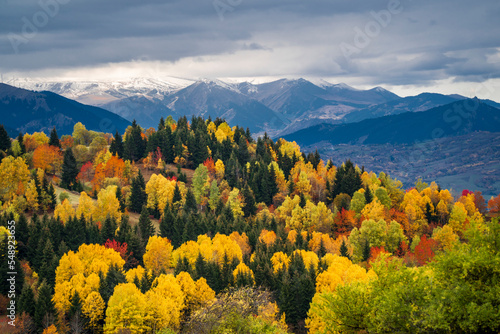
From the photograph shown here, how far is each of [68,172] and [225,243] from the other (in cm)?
7231

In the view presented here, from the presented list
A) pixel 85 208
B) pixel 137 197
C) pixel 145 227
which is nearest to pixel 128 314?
pixel 145 227

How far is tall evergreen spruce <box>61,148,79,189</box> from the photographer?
5561 inches

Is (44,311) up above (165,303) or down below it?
below

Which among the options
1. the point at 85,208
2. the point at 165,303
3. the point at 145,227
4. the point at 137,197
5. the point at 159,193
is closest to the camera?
the point at 165,303

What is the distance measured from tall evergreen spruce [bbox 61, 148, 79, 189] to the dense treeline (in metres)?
0.45

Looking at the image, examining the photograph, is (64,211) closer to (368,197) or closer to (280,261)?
(280,261)

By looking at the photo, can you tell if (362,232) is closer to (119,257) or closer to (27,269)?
(119,257)

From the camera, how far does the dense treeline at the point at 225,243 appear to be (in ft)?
110

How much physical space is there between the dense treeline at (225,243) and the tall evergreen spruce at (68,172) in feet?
1.48

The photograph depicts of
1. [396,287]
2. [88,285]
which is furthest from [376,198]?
[396,287]

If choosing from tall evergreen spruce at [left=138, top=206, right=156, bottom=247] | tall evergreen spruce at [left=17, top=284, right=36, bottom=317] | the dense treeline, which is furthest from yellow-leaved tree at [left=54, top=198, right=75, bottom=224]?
tall evergreen spruce at [left=17, top=284, right=36, bottom=317]

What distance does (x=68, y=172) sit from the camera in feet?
467

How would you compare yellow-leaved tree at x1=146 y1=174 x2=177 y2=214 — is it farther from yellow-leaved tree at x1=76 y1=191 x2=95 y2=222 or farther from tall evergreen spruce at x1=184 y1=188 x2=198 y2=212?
yellow-leaved tree at x1=76 y1=191 x2=95 y2=222

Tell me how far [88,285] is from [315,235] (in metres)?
60.0
